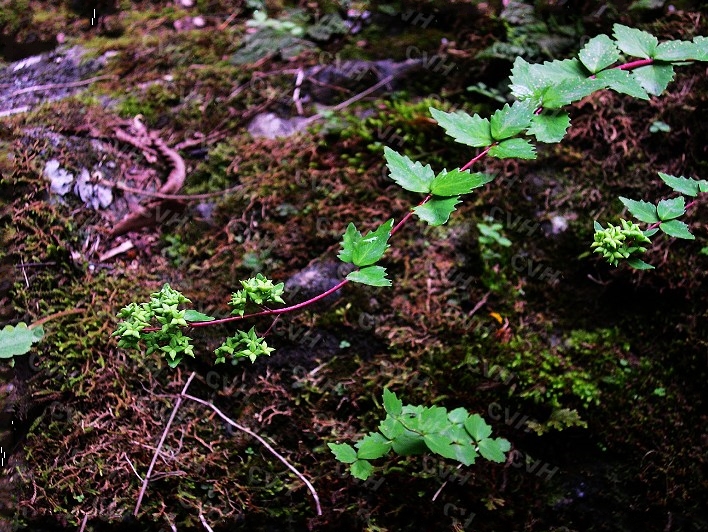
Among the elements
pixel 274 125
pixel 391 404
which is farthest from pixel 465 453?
pixel 274 125

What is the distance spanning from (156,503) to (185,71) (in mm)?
2648

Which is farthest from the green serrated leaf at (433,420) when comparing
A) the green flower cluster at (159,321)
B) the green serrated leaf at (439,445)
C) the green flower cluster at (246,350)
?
the green flower cluster at (159,321)

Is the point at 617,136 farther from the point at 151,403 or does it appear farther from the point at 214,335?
the point at 151,403

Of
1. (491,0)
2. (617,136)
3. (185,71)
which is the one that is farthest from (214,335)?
(491,0)

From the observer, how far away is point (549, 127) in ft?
5.96

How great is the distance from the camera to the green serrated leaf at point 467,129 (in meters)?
1.80

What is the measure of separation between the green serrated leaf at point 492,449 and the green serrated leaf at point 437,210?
3.36 ft

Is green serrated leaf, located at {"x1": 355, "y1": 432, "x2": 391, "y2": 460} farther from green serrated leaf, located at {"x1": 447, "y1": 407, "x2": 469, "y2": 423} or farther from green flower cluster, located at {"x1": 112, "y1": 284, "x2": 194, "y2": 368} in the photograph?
green flower cluster, located at {"x1": 112, "y1": 284, "x2": 194, "y2": 368}

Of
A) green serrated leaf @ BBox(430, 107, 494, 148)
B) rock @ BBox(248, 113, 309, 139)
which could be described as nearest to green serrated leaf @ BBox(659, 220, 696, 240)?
green serrated leaf @ BBox(430, 107, 494, 148)

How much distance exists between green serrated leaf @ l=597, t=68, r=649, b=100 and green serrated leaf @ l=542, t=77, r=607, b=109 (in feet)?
0.15

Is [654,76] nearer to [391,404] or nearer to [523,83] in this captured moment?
[523,83]

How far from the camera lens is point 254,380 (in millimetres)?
2422

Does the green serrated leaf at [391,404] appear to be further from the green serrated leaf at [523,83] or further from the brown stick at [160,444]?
the green serrated leaf at [523,83]

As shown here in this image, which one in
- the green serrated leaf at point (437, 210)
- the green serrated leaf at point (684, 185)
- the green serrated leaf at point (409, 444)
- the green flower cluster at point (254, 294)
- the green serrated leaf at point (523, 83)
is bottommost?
the green serrated leaf at point (409, 444)
